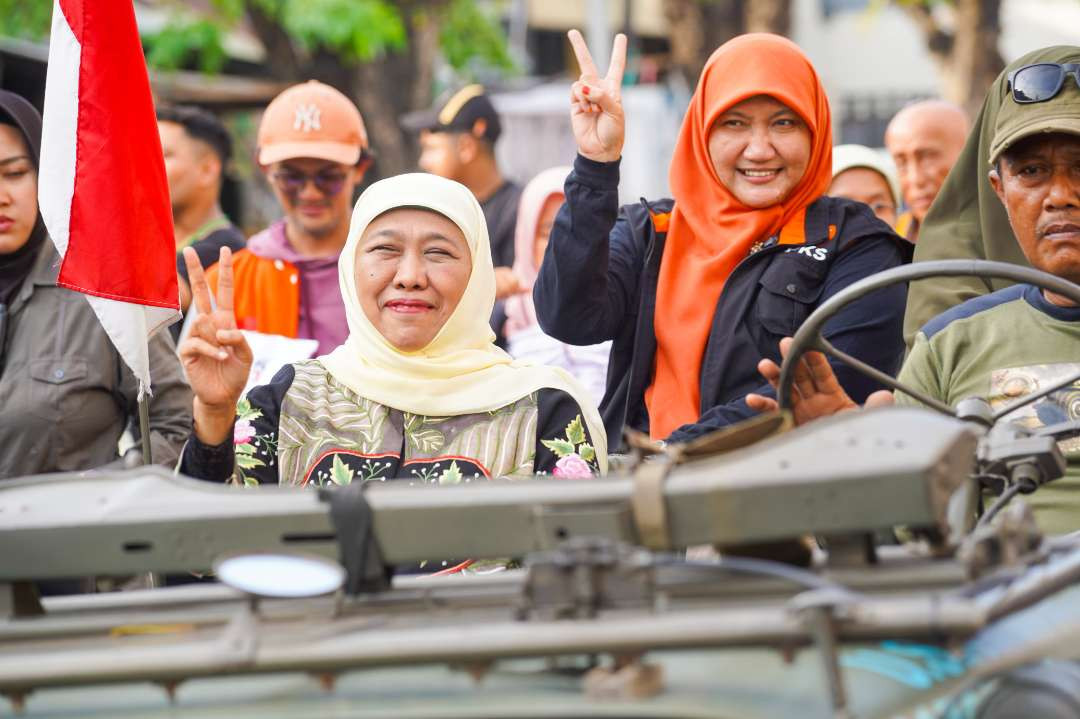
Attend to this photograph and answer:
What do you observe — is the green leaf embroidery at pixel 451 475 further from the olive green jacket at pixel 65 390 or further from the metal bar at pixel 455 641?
the metal bar at pixel 455 641

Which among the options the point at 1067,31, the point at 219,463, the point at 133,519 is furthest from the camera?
the point at 1067,31

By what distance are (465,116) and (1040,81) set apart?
424 cm

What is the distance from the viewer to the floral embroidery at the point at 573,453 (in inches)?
146

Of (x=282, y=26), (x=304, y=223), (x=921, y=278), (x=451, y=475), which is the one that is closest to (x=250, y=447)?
(x=451, y=475)

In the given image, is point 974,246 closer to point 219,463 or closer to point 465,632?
point 219,463

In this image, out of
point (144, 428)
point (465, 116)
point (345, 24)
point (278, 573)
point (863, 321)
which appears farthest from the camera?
point (345, 24)

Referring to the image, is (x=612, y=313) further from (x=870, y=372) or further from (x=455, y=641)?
(x=455, y=641)

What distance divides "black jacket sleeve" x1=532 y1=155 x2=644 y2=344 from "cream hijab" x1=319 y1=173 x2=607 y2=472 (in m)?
0.15

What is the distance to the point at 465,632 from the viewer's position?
2.10 m

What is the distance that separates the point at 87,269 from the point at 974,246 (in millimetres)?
2586

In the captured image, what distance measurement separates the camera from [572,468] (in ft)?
12.2

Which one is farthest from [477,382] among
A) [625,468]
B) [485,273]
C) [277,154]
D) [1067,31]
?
[1067,31]

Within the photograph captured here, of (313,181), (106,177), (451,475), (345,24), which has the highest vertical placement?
(345,24)

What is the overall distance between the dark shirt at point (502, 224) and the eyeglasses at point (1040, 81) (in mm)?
3594
